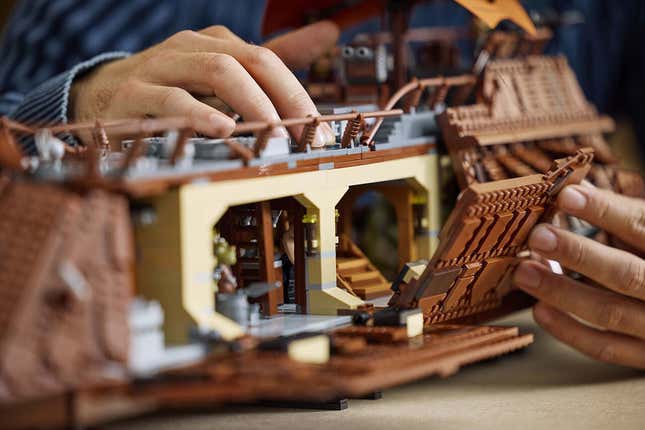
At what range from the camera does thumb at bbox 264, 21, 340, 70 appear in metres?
6.39

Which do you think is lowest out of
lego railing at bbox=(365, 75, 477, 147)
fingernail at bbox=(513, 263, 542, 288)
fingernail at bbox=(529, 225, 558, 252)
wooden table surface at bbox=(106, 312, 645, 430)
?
wooden table surface at bbox=(106, 312, 645, 430)

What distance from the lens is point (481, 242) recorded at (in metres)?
5.09

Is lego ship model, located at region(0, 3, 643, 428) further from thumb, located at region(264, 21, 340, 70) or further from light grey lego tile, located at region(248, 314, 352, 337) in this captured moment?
thumb, located at region(264, 21, 340, 70)

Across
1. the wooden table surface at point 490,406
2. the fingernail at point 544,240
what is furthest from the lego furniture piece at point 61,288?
the fingernail at point 544,240

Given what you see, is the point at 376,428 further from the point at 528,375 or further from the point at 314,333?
the point at 528,375

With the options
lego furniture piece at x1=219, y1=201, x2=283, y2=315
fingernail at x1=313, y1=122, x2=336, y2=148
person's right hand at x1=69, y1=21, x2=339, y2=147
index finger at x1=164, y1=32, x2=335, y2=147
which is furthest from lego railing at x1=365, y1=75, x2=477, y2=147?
lego furniture piece at x1=219, y1=201, x2=283, y2=315

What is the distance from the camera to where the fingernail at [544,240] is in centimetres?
524

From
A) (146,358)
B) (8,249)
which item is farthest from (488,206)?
(8,249)

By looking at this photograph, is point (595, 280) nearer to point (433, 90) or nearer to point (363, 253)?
point (363, 253)

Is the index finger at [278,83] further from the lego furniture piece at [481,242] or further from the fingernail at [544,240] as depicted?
the fingernail at [544,240]

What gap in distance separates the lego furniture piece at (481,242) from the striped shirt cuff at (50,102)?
7.41 feet

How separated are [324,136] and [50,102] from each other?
189 cm

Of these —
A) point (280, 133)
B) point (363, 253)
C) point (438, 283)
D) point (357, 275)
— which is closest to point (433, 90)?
point (363, 253)

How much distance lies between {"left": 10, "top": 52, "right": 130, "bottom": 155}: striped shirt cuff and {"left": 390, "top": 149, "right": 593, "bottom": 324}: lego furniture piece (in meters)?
2.26
